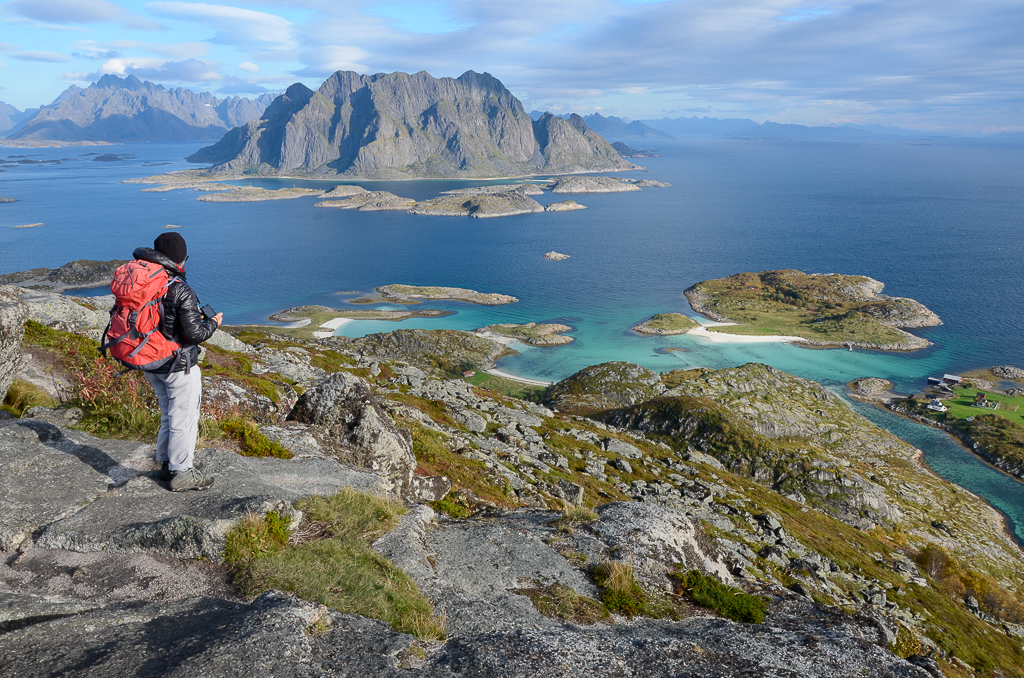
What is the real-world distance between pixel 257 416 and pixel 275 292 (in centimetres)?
14440

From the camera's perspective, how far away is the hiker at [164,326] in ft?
30.2

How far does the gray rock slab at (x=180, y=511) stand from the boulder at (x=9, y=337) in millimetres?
6424

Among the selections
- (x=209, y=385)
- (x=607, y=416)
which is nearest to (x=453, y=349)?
(x=607, y=416)

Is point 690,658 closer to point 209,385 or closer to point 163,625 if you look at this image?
point 163,625

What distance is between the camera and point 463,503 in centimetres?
1683

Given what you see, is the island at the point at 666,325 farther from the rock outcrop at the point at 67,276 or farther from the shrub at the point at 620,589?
the rock outcrop at the point at 67,276

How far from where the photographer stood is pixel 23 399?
14367 millimetres

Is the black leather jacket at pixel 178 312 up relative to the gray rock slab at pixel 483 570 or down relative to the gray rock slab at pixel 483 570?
up

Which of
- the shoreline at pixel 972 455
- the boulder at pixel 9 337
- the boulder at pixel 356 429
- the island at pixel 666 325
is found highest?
the boulder at pixel 9 337

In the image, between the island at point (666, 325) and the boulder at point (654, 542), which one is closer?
the boulder at point (654, 542)

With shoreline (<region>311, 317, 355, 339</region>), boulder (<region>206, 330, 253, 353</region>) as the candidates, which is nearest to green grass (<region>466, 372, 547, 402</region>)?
shoreline (<region>311, 317, 355, 339</region>)

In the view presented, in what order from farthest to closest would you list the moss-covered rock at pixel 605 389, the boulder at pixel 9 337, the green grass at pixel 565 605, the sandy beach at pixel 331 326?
1. the sandy beach at pixel 331 326
2. the moss-covered rock at pixel 605 389
3. the boulder at pixel 9 337
4. the green grass at pixel 565 605

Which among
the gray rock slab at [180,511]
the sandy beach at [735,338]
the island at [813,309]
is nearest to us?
the gray rock slab at [180,511]

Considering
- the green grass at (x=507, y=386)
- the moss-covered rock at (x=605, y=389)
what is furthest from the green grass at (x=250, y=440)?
the green grass at (x=507, y=386)
